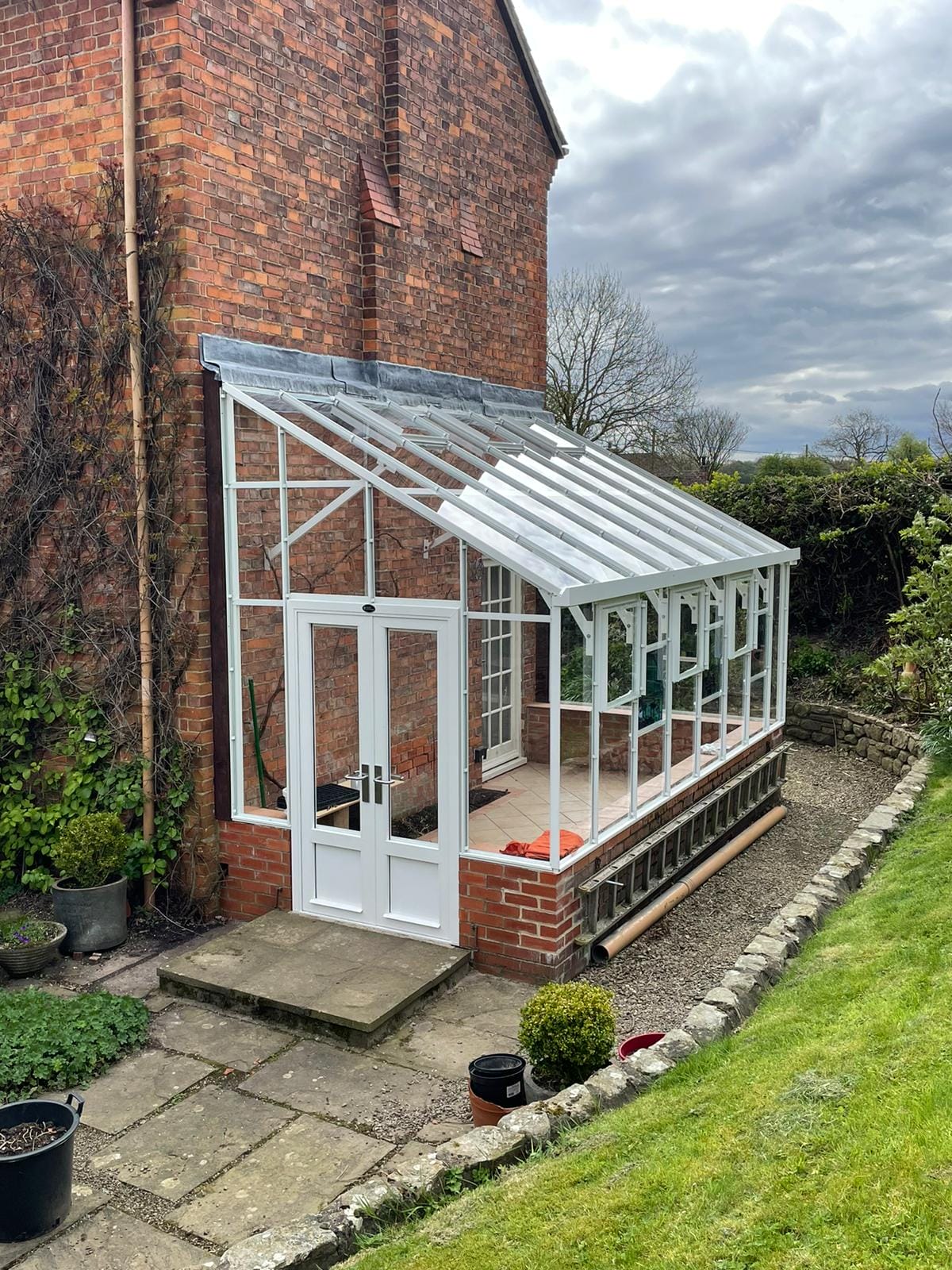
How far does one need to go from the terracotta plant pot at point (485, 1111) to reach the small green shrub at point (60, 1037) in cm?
217

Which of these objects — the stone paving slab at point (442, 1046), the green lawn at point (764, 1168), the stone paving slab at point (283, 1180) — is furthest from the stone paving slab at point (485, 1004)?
the green lawn at point (764, 1168)

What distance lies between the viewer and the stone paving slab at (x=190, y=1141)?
502cm

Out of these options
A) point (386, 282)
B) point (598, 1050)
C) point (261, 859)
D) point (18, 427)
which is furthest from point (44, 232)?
point (598, 1050)

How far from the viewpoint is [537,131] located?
39.3 ft

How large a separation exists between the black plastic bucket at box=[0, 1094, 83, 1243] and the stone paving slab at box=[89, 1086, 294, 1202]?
0.40 m

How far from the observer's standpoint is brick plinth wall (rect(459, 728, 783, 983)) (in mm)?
6953

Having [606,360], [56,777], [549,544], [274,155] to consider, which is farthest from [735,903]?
[606,360]

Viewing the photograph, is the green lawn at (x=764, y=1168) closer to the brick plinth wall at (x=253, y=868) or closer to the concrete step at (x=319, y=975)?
the concrete step at (x=319, y=975)

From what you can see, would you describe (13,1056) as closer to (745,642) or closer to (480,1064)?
(480,1064)

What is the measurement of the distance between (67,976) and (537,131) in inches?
397

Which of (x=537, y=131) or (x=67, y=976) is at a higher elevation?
(x=537, y=131)

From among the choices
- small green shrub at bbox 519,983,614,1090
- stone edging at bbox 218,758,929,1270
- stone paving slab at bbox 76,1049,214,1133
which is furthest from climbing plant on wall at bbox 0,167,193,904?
stone edging at bbox 218,758,929,1270

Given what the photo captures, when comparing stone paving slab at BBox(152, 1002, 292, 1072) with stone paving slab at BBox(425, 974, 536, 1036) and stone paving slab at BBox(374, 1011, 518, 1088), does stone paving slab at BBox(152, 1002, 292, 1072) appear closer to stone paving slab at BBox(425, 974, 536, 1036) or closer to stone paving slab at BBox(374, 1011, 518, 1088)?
stone paving slab at BBox(374, 1011, 518, 1088)

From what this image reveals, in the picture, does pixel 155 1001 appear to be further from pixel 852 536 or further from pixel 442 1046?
pixel 852 536
